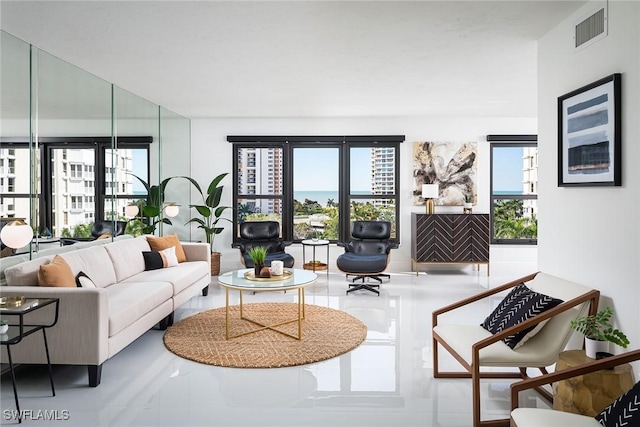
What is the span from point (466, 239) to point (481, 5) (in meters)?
4.61

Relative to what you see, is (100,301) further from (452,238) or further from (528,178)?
(528,178)

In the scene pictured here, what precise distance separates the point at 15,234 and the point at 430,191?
5.84 metres

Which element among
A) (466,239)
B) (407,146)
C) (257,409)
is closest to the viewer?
(257,409)

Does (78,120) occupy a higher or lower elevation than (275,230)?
higher

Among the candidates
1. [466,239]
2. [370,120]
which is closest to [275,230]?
[370,120]

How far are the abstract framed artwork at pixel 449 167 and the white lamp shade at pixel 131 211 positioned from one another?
4580 mm

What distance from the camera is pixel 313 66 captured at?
4496 mm

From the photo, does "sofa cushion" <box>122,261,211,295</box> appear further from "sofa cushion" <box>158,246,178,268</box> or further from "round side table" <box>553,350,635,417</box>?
"round side table" <box>553,350,635,417</box>

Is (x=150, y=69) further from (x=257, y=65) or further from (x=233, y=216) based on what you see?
(x=233, y=216)

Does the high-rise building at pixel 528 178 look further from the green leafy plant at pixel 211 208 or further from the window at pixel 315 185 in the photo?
the green leafy plant at pixel 211 208

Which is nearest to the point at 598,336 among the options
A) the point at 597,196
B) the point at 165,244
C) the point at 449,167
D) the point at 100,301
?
the point at 597,196

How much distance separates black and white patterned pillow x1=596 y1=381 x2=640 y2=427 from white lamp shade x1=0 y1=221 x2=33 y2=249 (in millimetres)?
3667

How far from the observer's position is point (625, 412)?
1.77 m

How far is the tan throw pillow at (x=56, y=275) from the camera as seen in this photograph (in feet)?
10.6
